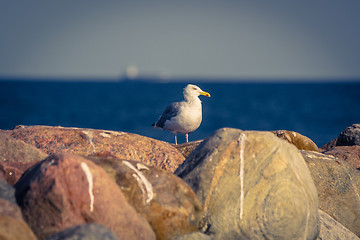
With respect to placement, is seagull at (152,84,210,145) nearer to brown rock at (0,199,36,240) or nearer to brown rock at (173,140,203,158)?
brown rock at (173,140,203,158)

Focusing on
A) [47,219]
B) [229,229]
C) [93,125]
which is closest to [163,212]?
[229,229]

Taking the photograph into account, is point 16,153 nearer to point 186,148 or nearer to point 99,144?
point 99,144

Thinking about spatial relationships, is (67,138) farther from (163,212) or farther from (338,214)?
(338,214)

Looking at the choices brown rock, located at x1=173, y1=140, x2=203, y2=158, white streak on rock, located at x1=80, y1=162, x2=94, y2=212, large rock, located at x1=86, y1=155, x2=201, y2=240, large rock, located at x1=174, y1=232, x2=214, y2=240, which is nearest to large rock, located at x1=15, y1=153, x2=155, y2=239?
white streak on rock, located at x1=80, y1=162, x2=94, y2=212

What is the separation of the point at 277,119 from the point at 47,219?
129 feet

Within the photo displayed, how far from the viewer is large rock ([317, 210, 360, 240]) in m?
6.49

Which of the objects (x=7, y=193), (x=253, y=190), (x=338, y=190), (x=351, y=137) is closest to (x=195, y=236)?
(x=253, y=190)

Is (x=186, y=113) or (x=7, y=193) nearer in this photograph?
(x=7, y=193)

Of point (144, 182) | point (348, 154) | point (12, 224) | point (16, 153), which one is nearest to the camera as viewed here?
point (12, 224)

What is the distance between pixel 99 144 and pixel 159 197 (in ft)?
8.46

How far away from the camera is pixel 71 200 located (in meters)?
4.73

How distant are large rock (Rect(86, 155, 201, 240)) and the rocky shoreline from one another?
1 centimetres

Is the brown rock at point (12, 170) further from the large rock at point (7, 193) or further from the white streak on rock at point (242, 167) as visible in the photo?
the white streak on rock at point (242, 167)

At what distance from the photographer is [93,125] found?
39.7 meters
